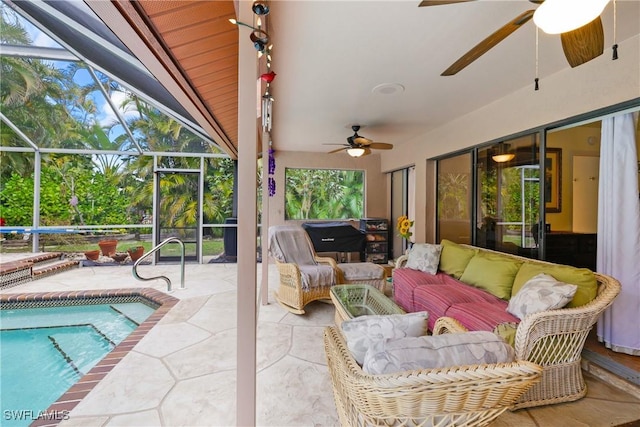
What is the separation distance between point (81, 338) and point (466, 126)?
554cm

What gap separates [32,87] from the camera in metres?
4.34

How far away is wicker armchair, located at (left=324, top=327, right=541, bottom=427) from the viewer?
0.96m

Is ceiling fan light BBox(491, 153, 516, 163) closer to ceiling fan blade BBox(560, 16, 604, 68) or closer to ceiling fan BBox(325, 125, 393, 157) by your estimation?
ceiling fan BBox(325, 125, 393, 157)

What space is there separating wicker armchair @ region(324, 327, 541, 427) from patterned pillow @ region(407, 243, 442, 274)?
235cm

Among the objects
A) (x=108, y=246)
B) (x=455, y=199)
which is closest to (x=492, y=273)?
(x=455, y=199)

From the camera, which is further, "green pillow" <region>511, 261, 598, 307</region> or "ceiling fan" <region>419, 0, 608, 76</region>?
"green pillow" <region>511, 261, 598, 307</region>

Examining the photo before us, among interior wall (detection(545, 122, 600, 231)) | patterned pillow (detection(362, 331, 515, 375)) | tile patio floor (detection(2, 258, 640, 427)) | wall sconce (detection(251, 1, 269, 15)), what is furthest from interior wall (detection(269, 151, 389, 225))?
patterned pillow (detection(362, 331, 515, 375))

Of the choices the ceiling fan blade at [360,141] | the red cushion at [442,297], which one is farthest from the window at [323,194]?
the red cushion at [442,297]

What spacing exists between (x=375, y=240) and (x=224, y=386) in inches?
178

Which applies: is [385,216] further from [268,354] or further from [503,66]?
[268,354]

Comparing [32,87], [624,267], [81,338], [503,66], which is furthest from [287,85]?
[32,87]

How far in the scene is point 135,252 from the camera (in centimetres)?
585

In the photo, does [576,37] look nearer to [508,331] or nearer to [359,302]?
[508,331]

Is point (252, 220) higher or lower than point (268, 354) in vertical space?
higher
